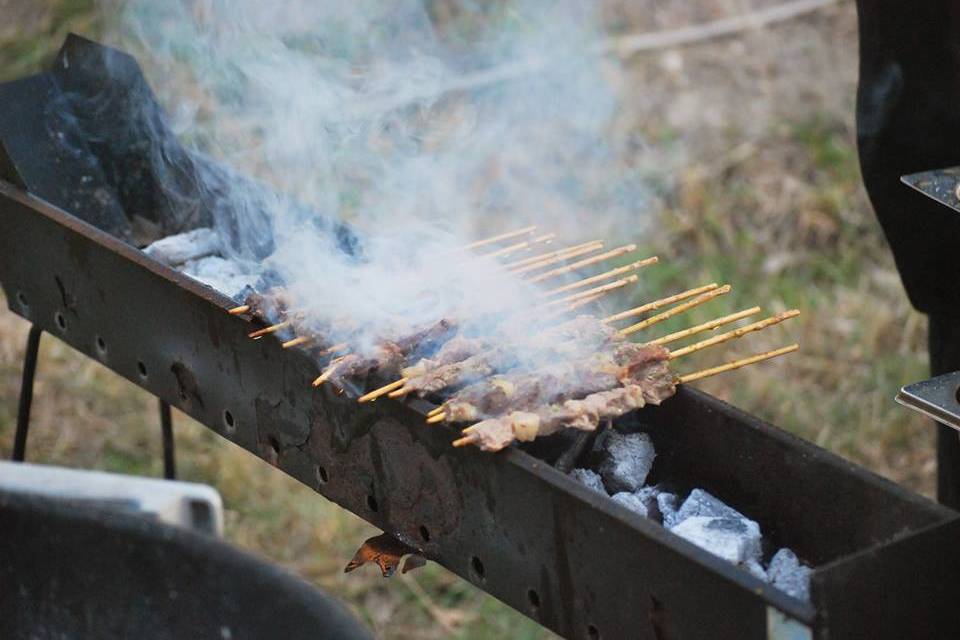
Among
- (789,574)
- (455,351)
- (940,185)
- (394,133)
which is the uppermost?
(394,133)

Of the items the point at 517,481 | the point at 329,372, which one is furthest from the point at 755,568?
the point at 329,372

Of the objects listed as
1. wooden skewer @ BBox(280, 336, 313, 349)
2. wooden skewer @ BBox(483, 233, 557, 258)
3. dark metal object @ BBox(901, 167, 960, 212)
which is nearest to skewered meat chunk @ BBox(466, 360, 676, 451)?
wooden skewer @ BBox(280, 336, 313, 349)

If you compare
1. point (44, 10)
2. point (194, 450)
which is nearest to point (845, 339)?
point (194, 450)

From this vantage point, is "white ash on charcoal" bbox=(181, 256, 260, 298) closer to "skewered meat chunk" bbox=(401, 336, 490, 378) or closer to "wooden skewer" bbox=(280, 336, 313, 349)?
"wooden skewer" bbox=(280, 336, 313, 349)

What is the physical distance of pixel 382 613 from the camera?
518 centimetres

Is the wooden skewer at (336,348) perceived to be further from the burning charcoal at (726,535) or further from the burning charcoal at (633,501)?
the burning charcoal at (726,535)

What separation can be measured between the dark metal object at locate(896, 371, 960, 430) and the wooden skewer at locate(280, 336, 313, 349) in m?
1.37

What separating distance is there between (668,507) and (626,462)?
0.15 m

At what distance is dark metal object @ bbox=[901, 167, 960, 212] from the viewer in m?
3.14

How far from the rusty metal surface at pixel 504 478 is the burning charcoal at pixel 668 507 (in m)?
0.13

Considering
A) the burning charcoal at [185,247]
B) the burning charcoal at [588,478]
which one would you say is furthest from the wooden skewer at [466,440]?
the burning charcoal at [185,247]

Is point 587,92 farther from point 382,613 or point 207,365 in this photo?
point 207,365

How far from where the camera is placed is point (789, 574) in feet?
9.02

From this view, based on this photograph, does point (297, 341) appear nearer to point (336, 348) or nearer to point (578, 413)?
point (336, 348)
